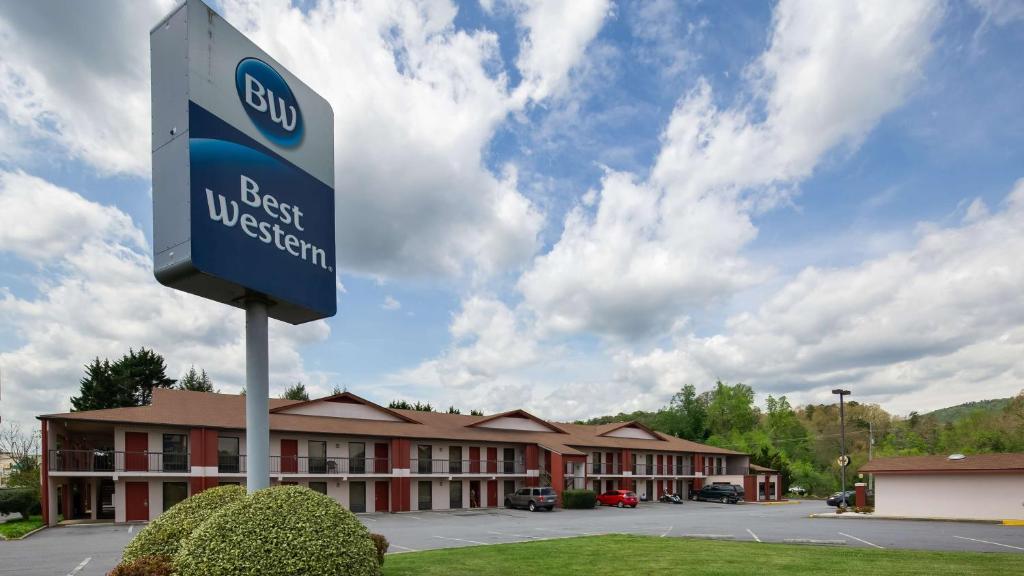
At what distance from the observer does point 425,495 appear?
133 ft

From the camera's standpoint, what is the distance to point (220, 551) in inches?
313

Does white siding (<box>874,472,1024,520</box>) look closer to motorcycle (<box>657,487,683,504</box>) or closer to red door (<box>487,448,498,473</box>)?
motorcycle (<box>657,487,683,504</box>)

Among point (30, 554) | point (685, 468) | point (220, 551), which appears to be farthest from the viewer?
point (685, 468)

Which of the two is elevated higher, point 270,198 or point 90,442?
point 270,198

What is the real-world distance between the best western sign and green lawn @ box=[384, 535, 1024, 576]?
22.3ft

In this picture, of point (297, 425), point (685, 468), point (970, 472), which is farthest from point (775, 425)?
point (297, 425)

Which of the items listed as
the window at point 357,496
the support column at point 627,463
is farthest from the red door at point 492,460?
the support column at point 627,463

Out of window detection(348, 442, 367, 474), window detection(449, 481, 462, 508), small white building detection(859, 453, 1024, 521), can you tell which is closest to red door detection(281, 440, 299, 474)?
window detection(348, 442, 367, 474)

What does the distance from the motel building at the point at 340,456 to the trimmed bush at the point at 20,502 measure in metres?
1.46

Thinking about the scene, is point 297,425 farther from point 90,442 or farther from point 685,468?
point 685,468

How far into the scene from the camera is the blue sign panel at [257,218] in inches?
345

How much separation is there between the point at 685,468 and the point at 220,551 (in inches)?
2196

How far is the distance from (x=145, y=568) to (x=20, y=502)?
106 ft

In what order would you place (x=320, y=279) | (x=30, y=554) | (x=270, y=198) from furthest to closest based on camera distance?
(x=30, y=554) → (x=320, y=279) → (x=270, y=198)
